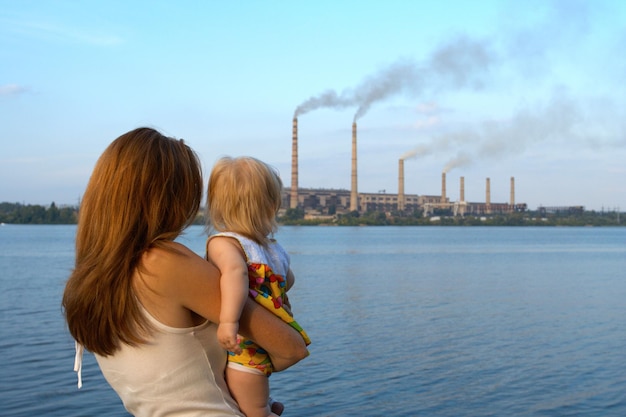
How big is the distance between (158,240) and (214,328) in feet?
0.91

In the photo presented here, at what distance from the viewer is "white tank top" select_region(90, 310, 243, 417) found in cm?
189

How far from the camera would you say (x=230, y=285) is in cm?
189

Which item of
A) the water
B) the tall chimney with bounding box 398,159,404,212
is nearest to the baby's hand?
the water

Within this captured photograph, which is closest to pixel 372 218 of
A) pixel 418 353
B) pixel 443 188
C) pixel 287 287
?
pixel 443 188

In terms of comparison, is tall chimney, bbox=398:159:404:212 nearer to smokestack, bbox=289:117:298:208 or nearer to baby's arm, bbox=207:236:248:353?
smokestack, bbox=289:117:298:208

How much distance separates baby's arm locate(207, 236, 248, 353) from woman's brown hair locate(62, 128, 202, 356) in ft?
0.59

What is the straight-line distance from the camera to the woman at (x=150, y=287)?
5.96 ft

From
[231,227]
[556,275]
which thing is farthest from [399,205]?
[231,227]

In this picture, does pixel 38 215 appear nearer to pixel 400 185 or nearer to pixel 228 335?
pixel 400 185

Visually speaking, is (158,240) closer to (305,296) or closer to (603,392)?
(603,392)

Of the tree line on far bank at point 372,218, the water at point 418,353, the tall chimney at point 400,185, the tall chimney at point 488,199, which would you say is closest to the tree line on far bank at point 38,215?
the tree line on far bank at point 372,218

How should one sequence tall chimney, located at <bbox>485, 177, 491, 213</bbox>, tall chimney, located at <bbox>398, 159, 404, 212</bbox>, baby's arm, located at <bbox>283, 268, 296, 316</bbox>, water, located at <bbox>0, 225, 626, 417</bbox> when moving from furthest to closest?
1. tall chimney, located at <bbox>485, 177, 491, 213</bbox>
2. tall chimney, located at <bbox>398, 159, 404, 212</bbox>
3. water, located at <bbox>0, 225, 626, 417</bbox>
4. baby's arm, located at <bbox>283, 268, 296, 316</bbox>

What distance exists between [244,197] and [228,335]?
516 mm

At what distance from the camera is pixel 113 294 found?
184cm
